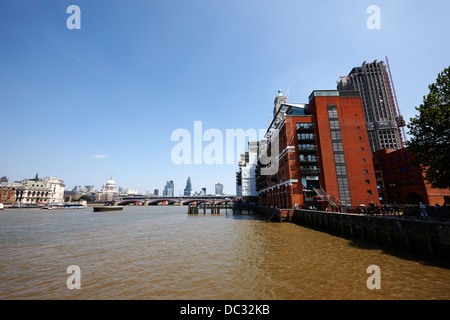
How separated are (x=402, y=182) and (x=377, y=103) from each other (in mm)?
88266

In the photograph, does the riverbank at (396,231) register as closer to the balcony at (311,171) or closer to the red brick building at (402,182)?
the balcony at (311,171)

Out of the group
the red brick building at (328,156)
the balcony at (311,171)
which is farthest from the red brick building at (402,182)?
the balcony at (311,171)

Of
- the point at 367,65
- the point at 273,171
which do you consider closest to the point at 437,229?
the point at 273,171

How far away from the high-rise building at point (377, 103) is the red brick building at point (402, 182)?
59031mm

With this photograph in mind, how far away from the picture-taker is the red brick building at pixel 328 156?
125 feet

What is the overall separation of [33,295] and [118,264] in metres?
5.02

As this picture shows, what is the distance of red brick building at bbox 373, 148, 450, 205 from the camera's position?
4362 centimetres

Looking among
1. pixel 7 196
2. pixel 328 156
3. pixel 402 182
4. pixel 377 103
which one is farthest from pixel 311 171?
pixel 7 196

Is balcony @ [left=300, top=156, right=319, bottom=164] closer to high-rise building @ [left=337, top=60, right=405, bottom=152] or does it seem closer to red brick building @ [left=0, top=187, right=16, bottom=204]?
high-rise building @ [left=337, top=60, right=405, bottom=152]

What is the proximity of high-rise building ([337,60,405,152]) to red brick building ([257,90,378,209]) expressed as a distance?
271ft

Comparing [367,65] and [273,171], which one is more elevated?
[367,65]
